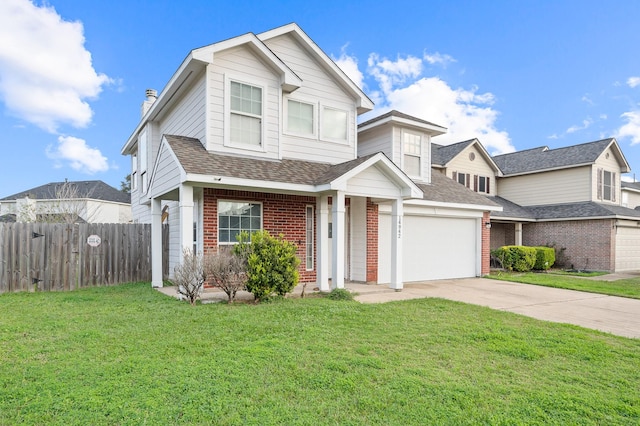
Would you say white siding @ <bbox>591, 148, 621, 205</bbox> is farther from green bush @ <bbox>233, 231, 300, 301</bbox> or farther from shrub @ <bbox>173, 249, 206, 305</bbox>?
shrub @ <bbox>173, 249, 206, 305</bbox>

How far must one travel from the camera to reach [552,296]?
9719 millimetres

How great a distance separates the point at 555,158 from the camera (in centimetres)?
2097

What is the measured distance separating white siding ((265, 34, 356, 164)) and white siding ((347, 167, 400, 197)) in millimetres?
1850

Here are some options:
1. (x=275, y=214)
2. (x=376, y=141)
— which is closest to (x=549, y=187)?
(x=376, y=141)

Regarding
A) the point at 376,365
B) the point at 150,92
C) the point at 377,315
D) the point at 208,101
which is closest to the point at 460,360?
the point at 376,365

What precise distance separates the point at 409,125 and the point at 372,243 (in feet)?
15.2

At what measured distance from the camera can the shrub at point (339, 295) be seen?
325 inches

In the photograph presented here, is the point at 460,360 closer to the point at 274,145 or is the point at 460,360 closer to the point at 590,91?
the point at 274,145

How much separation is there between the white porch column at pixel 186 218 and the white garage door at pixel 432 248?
5.95m

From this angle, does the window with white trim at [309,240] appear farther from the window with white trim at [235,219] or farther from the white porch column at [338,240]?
the white porch column at [338,240]

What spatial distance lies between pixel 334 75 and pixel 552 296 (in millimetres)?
8696

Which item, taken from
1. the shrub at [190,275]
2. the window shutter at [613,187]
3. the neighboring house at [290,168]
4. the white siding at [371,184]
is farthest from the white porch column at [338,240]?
the window shutter at [613,187]

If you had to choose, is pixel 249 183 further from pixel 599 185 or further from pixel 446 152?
pixel 599 185

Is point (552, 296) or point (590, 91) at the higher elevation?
point (590, 91)
